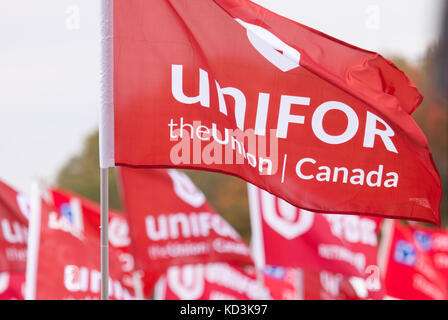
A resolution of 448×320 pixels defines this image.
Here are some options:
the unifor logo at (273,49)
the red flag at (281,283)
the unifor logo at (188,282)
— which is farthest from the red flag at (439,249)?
the unifor logo at (273,49)

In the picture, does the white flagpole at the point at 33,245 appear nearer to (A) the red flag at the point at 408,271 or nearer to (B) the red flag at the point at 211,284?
(B) the red flag at the point at 211,284

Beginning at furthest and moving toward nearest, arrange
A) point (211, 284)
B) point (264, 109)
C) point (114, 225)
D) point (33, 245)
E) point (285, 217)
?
point (114, 225)
point (211, 284)
point (285, 217)
point (33, 245)
point (264, 109)

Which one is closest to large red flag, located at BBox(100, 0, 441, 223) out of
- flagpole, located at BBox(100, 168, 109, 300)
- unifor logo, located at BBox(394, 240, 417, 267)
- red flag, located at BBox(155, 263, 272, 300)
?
flagpole, located at BBox(100, 168, 109, 300)

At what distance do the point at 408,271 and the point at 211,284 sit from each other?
3.25 meters

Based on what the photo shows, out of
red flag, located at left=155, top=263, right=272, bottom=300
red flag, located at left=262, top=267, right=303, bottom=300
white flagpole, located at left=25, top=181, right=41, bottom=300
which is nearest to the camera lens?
white flagpole, located at left=25, top=181, right=41, bottom=300

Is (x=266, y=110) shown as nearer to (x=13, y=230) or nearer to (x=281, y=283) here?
(x=13, y=230)

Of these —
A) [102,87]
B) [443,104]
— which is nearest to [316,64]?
[102,87]

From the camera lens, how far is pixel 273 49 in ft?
22.3

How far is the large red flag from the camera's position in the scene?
21.5 ft

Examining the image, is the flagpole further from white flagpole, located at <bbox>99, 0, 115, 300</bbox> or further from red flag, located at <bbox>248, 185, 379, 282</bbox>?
red flag, located at <bbox>248, 185, 379, 282</bbox>

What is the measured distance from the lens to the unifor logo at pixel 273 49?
6789 mm

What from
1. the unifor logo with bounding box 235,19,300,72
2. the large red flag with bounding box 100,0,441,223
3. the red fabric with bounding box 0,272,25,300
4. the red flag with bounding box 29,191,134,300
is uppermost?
the unifor logo with bounding box 235,19,300,72

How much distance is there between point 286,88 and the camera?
6.76 metres

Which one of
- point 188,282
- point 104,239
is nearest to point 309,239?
point 188,282
